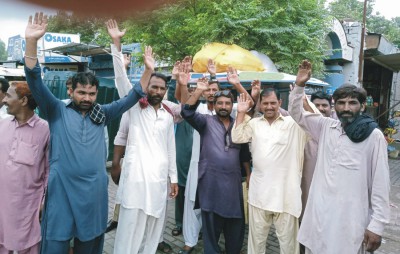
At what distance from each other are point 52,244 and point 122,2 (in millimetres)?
1951

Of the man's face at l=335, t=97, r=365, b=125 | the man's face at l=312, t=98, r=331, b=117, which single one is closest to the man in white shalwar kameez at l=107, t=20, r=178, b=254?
the man's face at l=335, t=97, r=365, b=125

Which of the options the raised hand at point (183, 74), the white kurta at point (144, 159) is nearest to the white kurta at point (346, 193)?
the white kurta at point (144, 159)

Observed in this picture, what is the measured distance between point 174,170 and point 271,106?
1.07 metres

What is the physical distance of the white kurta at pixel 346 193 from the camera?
6.85 feet

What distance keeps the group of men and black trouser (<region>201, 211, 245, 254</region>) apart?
1 centimetres

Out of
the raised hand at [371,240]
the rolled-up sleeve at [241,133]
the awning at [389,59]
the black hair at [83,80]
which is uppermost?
the awning at [389,59]

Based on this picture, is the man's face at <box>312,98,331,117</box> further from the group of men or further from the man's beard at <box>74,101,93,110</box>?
the man's beard at <box>74,101,93,110</box>

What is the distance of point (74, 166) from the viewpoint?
7.04ft

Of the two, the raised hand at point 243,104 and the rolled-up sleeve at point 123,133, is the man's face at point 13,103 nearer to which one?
the rolled-up sleeve at point 123,133

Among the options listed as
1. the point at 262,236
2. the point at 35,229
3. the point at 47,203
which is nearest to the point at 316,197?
the point at 262,236

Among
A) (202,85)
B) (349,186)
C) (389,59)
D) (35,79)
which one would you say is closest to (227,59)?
(202,85)

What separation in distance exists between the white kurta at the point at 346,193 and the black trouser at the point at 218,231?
2.26 ft

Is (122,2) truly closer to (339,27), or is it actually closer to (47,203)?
(47,203)

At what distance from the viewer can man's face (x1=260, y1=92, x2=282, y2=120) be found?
9.52 feet
